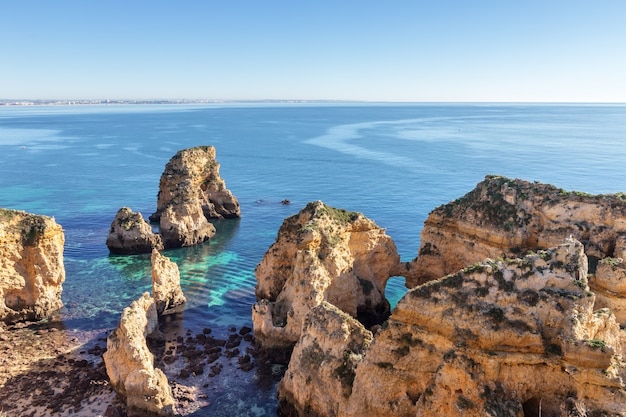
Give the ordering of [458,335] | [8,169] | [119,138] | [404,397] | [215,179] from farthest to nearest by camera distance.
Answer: [119,138], [8,169], [215,179], [404,397], [458,335]

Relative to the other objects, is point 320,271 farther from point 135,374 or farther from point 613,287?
point 613,287

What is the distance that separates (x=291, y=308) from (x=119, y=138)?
17592 centimetres

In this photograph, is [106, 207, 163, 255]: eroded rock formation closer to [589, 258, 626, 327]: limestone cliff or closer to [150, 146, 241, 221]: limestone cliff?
[150, 146, 241, 221]: limestone cliff

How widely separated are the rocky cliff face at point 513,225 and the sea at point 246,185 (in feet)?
29.4

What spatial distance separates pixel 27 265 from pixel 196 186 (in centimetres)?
3165

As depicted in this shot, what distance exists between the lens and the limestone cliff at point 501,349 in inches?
642

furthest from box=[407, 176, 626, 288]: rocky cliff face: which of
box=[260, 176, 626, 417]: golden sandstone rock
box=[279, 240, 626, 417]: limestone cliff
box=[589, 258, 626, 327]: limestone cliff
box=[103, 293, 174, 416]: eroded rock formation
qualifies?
box=[103, 293, 174, 416]: eroded rock formation

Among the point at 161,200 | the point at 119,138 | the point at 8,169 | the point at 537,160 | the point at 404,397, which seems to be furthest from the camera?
the point at 119,138

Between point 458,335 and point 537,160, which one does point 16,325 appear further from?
point 537,160

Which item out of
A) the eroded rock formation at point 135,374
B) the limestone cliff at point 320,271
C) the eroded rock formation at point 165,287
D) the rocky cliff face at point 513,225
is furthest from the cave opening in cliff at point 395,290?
the eroded rock formation at point 135,374

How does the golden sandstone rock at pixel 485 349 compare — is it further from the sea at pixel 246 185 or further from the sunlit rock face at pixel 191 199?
the sunlit rock face at pixel 191 199

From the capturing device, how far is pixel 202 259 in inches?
2188

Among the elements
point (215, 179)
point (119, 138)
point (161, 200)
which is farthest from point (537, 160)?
point (119, 138)

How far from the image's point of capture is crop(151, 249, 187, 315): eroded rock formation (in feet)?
127
